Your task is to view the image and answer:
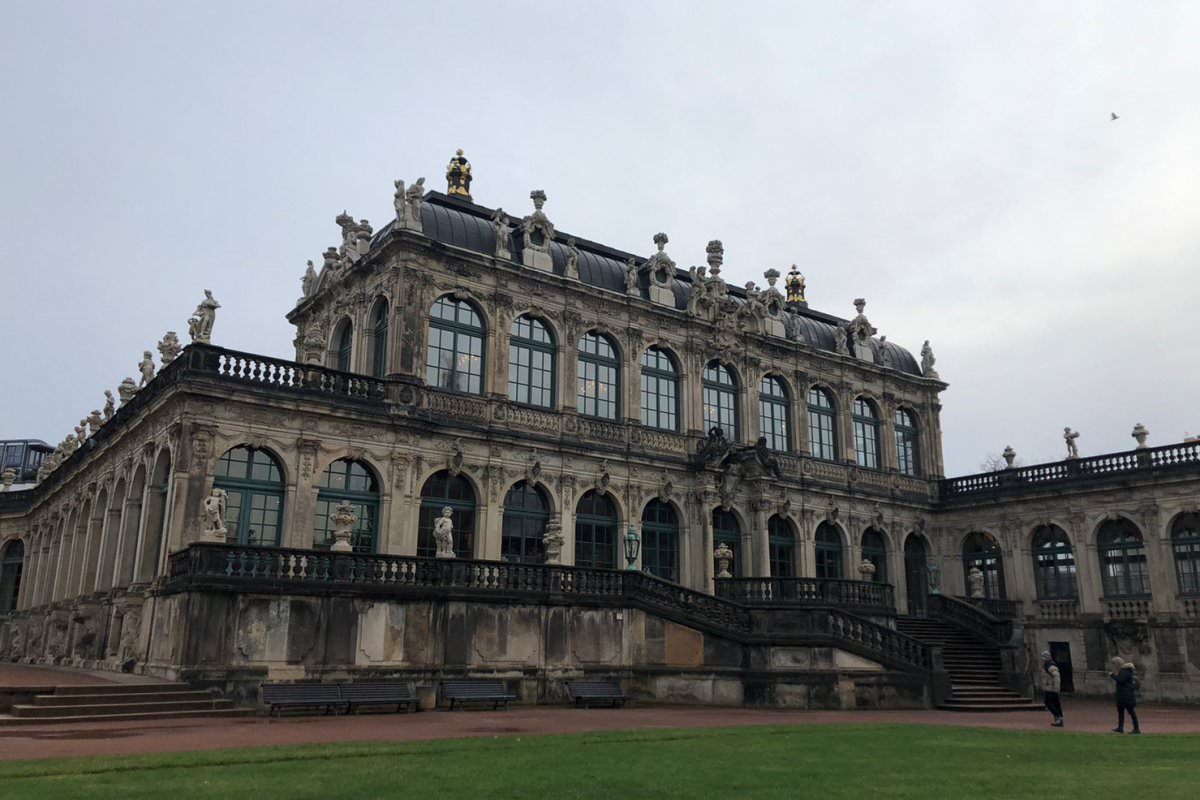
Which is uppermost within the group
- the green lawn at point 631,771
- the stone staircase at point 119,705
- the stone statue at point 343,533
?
the stone statue at point 343,533

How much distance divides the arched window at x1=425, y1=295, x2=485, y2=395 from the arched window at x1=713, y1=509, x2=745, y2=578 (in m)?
9.55

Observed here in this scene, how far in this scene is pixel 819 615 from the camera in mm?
22938

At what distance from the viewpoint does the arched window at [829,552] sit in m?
34.7

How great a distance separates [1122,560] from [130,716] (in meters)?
30.3

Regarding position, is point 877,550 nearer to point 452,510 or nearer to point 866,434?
point 866,434

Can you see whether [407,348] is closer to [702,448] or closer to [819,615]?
[702,448]

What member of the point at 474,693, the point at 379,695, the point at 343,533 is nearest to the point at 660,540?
the point at 474,693

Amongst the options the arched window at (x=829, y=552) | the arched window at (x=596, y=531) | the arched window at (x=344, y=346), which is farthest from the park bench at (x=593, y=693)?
the arched window at (x=829, y=552)

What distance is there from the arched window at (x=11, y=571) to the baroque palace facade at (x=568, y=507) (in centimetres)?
316

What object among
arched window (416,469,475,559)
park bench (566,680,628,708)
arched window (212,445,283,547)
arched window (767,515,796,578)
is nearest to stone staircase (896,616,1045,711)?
arched window (767,515,796,578)

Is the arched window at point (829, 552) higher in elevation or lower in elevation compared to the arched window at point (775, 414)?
lower

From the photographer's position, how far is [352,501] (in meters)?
24.3

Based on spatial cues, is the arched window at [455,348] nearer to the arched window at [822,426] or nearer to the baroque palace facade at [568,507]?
the baroque palace facade at [568,507]

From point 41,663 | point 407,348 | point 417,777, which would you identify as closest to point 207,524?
point 407,348
